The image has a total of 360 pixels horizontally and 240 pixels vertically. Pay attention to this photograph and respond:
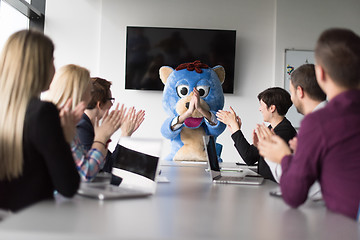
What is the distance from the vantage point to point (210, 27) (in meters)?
5.49

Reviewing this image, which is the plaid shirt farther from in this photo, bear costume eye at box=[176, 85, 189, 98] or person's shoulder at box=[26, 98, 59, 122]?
bear costume eye at box=[176, 85, 189, 98]

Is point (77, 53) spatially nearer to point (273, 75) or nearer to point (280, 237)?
point (273, 75)

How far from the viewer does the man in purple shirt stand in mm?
1259

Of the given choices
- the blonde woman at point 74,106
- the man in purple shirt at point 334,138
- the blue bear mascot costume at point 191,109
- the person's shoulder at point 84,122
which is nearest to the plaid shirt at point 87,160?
the blonde woman at point 74,106

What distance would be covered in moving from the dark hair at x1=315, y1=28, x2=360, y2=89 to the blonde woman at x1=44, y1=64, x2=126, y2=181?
2.88 feet

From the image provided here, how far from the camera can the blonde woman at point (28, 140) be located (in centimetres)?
129

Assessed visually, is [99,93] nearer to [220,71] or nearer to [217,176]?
[217,176]

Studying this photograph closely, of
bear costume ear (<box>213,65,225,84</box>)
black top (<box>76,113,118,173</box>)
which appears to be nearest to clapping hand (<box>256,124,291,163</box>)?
black top (<box>76,113,118,173</box>)

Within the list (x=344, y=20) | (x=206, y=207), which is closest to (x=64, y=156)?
(x=206, y=207)

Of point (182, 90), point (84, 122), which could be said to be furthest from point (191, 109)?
point (84, 122)

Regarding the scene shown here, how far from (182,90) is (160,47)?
1902mm

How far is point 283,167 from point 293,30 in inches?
173

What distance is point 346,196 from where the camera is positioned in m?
1.26

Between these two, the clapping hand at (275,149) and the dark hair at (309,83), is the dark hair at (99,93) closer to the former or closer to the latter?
the dark hair at (309,83)
